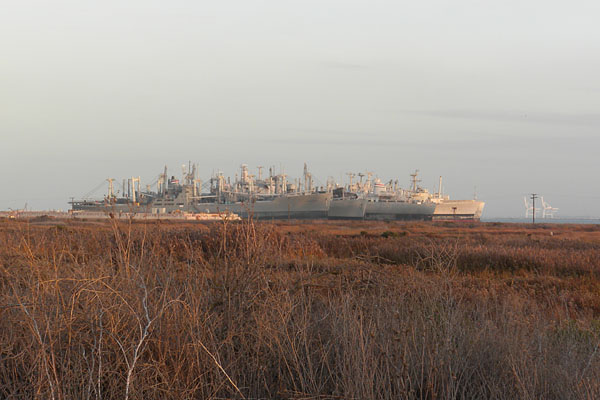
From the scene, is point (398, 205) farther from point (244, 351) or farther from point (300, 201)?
point (244, 351)

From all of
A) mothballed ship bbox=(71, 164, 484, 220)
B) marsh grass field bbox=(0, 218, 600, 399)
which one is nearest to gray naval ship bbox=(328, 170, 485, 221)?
mothballed ship bbox=(71, 164, 484, 220)

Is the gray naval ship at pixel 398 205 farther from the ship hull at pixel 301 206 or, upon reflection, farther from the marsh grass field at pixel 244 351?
the marsh grass field at pixel 244 351

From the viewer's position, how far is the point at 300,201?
95125mm

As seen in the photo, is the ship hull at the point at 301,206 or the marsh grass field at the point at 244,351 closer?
the marsh grass field at the point at 244,351

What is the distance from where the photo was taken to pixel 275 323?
16.9 ft

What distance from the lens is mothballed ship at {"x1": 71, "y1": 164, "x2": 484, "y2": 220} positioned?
95062 mm

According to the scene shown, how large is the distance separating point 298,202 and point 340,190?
15.9 m

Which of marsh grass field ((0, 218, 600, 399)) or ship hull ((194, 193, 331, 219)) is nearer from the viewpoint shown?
marsh grass field ((0, 218, 600, 399))

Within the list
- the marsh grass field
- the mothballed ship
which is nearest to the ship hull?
the mothballed ship

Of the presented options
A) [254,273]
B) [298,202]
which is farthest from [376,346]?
[298,202]

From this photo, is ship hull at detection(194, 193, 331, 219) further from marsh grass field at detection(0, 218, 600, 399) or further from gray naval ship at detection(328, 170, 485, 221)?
marsh grass field at detection(0, 218, 600, 399)

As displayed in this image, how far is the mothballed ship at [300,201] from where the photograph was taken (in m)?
95.1

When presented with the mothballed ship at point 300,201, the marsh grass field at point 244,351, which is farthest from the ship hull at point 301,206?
the marsh grass field at point 244,351

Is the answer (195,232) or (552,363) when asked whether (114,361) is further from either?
(195,232)
